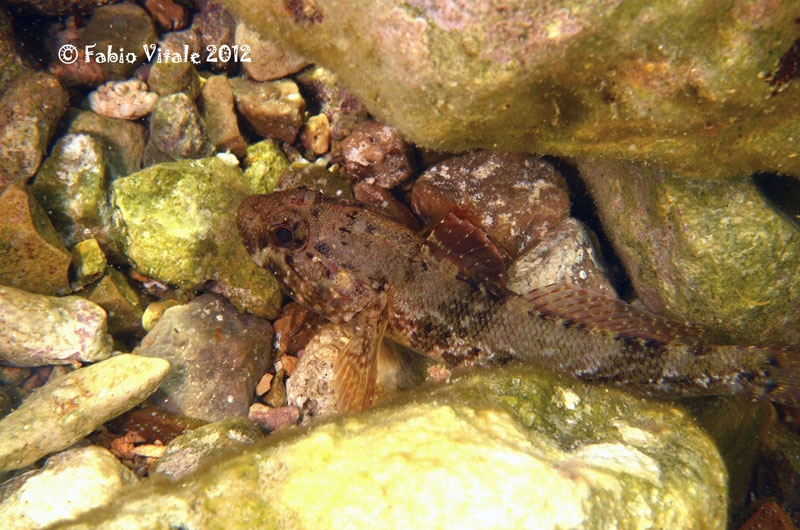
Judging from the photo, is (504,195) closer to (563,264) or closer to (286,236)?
(563,264)

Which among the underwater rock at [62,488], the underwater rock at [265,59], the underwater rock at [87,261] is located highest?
the underwater rock at [265,59]

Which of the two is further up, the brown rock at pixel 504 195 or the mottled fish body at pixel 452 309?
the brown rock at pixel 504 195

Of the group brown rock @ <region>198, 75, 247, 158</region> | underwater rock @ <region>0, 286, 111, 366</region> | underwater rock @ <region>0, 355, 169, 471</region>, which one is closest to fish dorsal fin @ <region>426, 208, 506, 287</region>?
brown rock @ <region>198, 75, 247, 158</region>

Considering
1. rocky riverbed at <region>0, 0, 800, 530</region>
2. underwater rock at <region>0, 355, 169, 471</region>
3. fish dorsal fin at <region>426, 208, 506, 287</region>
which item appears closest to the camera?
rocky riverbed at <region>0, 0, 800, 530</region>

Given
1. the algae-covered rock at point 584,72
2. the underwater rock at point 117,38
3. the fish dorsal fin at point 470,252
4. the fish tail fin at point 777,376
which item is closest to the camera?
the algae-covered rock at point 584,72

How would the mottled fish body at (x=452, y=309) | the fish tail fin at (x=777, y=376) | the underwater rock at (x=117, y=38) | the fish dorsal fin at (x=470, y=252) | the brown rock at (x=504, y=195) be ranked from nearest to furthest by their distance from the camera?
the fish tail fin at (x=777, y=376) → the mottled fish body at (x=452, y=309) → the fish dorsal fin at (x=470, y=252) → the brown rock at (x=504, y=195) → the underwater rock at (x=117, y=38)

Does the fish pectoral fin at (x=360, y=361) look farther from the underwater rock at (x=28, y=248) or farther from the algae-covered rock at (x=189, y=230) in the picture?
the underwater rock at (x=28, y=248)

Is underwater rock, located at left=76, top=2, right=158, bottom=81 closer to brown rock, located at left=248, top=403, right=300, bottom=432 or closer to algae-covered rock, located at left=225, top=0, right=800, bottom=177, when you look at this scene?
algae-covered rock, located at left=225, top=0, right=800, bottom=177

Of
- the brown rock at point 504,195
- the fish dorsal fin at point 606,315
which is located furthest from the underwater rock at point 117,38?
the fish dorsal fin at point 606,315
